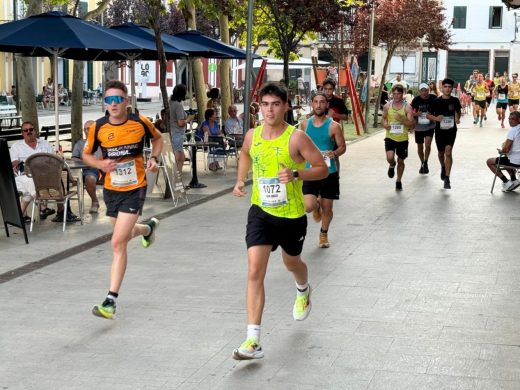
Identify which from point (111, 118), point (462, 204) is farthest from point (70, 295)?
point (462, 204)

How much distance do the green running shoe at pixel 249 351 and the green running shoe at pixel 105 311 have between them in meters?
1.41

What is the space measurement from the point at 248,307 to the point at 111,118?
2245 millimetres

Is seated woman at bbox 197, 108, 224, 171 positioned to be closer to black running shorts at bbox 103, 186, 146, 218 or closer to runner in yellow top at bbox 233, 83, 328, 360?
black running shorts at bbox 103, 186, 146, 218

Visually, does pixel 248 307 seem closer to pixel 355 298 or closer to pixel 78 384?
pixel 78 384

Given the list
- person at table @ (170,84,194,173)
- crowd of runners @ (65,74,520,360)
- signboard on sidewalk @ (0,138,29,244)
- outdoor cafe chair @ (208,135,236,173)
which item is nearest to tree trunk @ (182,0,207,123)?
outdoor cafe chair @ (208,135,236,173)

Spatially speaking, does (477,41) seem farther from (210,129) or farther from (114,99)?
(114,99)

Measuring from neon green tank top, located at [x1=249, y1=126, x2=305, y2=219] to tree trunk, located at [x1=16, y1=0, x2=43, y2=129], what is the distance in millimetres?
12078

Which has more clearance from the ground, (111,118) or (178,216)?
(111,118)

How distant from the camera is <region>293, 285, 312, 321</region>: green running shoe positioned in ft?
23.9

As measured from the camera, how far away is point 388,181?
17.6 metres

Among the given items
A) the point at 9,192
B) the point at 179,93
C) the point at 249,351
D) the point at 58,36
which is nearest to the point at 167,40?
the point at 179,93

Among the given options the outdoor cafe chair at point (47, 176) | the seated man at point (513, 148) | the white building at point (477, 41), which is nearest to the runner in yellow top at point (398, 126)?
the seated man at point (513, 148)

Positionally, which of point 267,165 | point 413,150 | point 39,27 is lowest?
point 413,150

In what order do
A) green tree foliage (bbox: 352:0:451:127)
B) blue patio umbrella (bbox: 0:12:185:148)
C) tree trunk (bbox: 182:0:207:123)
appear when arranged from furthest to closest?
1. green tree foliage (bbox: 352:0:451:127)
2. tree trunk (bbox: 182:0:207:123)
3. blue patio umbrella (bbox: 0:12:185:148)
